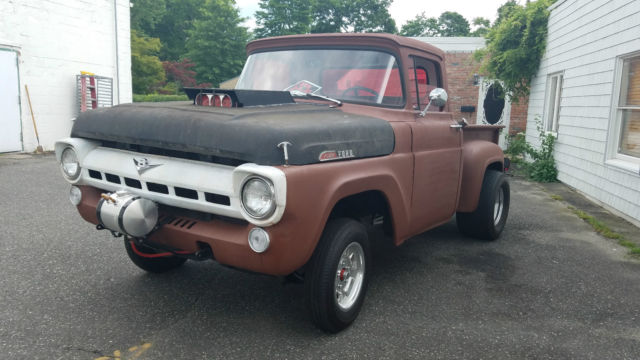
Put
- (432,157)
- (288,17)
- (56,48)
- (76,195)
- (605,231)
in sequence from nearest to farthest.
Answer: (76,195)
(432,157)
(605,231)
(56,48)
(288,17)

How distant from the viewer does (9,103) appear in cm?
1202

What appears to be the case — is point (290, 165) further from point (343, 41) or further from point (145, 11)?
point (145, 11)

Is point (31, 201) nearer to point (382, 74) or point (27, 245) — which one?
point (27, 245)

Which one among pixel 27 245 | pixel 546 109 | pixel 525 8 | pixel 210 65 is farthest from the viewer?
pixel 210 65

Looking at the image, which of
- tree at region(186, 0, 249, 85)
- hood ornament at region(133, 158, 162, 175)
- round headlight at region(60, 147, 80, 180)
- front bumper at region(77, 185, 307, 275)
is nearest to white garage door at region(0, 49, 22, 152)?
round headlight at region(60, 147, 80, 180)

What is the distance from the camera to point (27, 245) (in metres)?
4.98

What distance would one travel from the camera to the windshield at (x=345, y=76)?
403 centimetres

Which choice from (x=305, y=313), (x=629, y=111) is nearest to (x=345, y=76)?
(x=305, y=313)

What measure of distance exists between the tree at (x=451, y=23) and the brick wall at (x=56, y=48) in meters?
58.3

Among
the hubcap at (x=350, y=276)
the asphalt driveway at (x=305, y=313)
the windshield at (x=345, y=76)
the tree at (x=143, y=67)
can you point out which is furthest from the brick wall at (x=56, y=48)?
the tree at (x=143, y=67)

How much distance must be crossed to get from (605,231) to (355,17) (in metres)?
58.0

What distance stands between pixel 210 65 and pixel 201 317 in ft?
147

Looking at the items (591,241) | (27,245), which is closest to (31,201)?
(27,245)

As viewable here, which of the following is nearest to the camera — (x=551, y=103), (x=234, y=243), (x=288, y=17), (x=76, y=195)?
(x=234, y=243)
